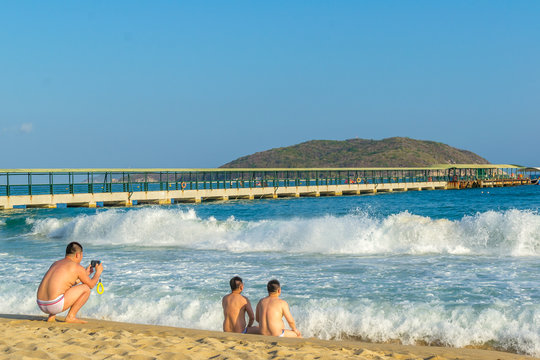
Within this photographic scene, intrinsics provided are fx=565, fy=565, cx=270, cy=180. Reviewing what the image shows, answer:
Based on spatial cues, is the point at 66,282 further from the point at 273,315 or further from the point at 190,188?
the point at 190,188

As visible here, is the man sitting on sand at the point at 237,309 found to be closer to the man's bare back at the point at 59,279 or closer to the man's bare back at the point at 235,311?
the man's bare back at the point at 235,311

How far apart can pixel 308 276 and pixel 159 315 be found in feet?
12.5

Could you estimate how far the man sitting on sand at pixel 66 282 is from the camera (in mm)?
7656

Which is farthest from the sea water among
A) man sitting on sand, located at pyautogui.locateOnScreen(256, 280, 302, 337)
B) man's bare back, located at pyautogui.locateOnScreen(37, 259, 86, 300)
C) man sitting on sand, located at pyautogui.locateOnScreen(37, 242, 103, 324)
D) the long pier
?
the long pier

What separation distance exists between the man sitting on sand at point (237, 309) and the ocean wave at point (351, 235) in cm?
910

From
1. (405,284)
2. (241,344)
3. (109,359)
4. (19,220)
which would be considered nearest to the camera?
(109,359)

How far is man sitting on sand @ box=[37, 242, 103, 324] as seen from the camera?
766 cm

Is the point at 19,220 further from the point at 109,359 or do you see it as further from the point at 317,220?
the point at 109,359

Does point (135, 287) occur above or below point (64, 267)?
below

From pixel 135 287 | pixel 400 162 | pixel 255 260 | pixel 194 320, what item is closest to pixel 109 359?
pixel 194 320

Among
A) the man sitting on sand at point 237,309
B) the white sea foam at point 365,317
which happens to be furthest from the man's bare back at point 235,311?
the white sea foam at point 365,317

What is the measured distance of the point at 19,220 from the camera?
3092 centimetres

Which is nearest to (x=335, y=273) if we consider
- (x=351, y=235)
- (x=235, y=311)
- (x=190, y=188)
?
(x=235, y=311)

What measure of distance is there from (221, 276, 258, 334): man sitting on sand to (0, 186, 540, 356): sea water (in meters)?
1.33
